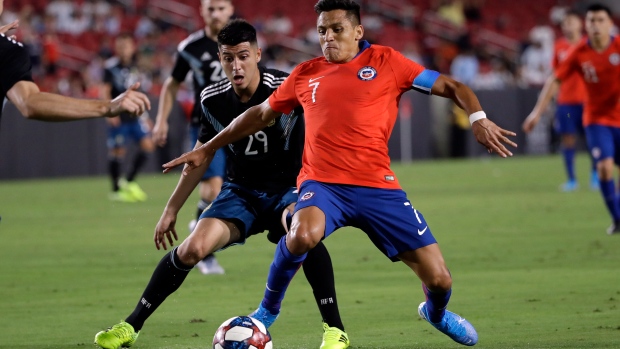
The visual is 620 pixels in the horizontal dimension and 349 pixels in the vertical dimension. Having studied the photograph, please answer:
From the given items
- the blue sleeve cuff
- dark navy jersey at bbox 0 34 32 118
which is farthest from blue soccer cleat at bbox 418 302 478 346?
dark navy jersey at bbox 0 34 32 118

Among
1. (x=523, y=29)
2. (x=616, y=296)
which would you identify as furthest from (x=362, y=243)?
(x=523, y=29)

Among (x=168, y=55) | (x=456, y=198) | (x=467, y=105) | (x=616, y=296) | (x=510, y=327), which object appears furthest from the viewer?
(x=168, y=55)

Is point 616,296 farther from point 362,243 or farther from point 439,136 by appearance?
point 439,136

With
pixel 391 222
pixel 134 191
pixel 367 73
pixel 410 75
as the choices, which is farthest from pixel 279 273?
pixel 134 191

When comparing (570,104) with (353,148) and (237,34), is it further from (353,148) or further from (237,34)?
(353,148)

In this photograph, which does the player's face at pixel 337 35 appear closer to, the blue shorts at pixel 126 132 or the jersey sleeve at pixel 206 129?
the jersey sleeve at pixel 206 129

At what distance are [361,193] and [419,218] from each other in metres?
0.38

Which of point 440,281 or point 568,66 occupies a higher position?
point 568,66

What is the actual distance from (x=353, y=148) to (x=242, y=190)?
45.8 inches

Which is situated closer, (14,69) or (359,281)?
(14,69)

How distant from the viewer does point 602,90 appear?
13.2m

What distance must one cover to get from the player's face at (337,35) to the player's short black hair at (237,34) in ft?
2.71

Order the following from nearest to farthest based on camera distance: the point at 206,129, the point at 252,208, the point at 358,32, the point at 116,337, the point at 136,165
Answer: the point at 116,337
the point at 358,32
the point at 252,208
the point at 206,129
the point at 136,165

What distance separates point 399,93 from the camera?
682cm
